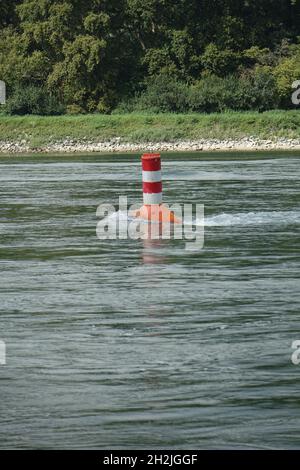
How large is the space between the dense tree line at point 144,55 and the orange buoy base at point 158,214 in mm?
54787

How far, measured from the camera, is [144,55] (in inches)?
3093

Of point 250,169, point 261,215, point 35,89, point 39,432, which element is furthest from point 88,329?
point 35,89

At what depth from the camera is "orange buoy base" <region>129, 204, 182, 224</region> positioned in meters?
16.9

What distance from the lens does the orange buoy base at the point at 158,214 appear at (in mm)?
16906

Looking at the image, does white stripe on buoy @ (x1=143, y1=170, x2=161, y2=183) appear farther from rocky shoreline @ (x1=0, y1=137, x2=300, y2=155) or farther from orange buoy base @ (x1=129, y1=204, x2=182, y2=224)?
rocky shoreline @ (x1=0, y1=137, x2=300, y2=155)

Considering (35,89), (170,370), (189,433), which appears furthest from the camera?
(35,89)

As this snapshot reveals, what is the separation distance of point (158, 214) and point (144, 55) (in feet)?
205

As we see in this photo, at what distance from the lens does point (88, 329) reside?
27.8 ft

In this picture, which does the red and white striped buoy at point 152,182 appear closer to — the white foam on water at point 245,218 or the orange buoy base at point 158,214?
the orange buoy base at point 158,214

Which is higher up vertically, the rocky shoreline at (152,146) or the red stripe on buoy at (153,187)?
the red stripe on buoy at (153,187)

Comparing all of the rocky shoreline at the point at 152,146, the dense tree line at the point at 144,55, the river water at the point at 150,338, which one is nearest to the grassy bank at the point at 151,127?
the rocky shoreline at the point at 152,146

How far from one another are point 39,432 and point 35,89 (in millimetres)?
69625

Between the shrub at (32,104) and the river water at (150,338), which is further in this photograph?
the shrub at (32,104)
